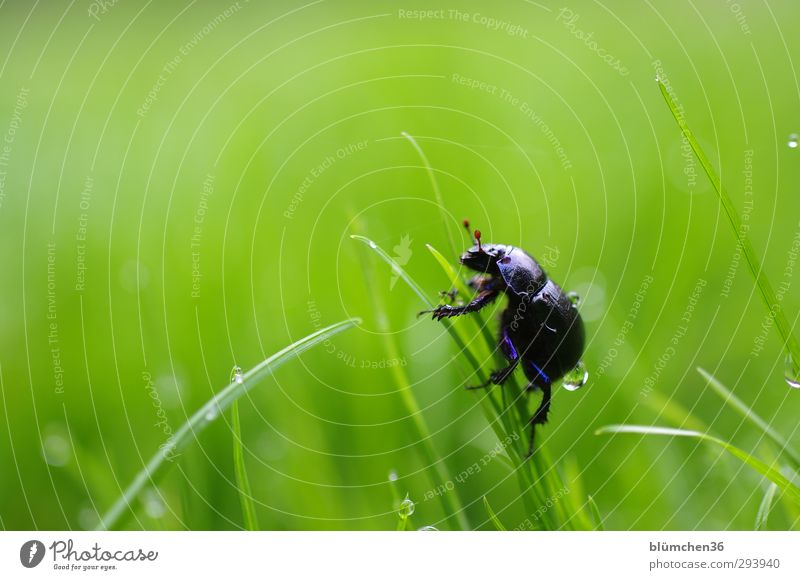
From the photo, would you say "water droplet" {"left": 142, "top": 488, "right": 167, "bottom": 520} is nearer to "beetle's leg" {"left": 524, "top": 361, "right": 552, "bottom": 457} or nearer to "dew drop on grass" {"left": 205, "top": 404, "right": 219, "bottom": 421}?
"dew drop on grass" {"left": 205, "top": 404, "right": 219, "bottom": 421}

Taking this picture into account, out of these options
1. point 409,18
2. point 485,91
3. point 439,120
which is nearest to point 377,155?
point 439,120

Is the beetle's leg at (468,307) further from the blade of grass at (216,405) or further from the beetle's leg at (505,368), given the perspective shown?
the blade of grass at (216,405)

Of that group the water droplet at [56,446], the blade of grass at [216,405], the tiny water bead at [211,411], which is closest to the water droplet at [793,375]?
the blade of grass at [216,405]

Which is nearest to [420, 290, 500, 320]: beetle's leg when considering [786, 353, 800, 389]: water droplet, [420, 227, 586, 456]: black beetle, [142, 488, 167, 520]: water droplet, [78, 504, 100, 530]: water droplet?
[420, 227, 586, 456]: black beetle

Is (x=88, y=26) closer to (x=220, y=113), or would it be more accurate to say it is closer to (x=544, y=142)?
(x=220, y=113)

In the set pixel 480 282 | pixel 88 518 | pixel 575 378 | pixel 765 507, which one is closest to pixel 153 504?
pixel 88 518

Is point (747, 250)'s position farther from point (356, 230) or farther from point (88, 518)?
point (88, 518)

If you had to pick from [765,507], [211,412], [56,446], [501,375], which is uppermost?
[211,412]

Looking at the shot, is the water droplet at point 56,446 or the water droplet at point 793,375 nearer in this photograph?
the water droplet at point 793,375
